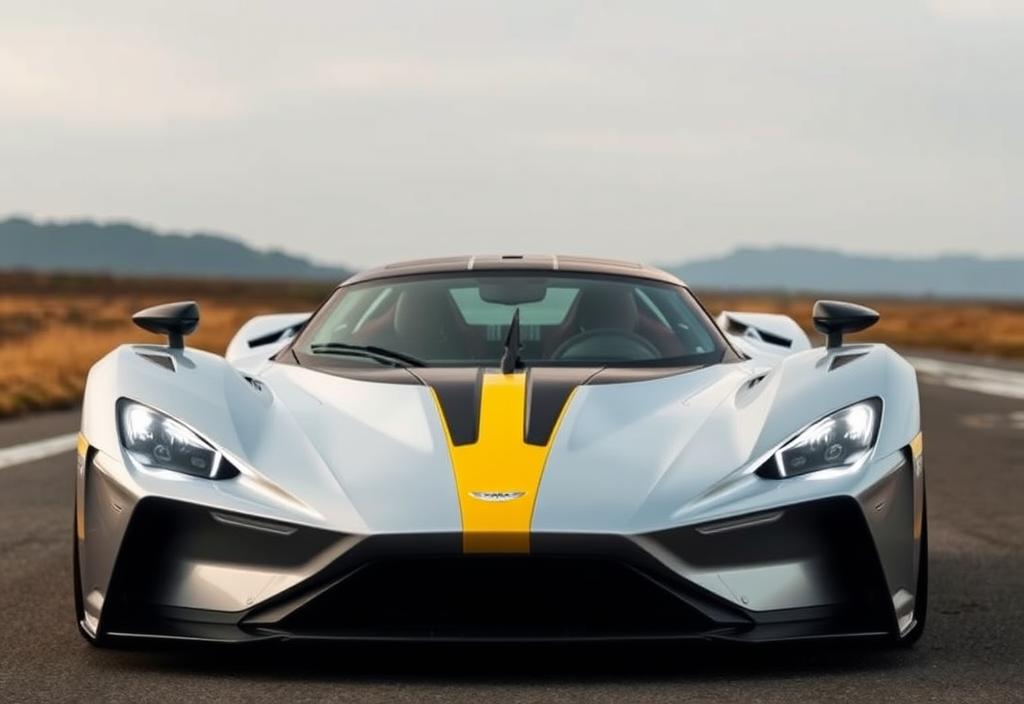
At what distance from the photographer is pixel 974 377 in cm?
2106

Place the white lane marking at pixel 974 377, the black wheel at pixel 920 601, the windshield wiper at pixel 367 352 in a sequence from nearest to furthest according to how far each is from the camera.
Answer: the black wheel at pixel 920 601 → the windshield wiper at pixel 367 352 → the white lane marking at pixel 974 377

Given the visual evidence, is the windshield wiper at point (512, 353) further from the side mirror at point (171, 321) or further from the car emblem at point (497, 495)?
the side mirror at point (171, 321)

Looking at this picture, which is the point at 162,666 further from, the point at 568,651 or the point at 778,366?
the point at 778,366

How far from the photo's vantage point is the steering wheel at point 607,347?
212 inches

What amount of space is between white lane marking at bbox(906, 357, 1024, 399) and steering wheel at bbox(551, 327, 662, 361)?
41.1 feet

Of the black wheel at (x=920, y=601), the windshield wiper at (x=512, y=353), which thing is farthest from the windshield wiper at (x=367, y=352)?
the black wheel at (x=920, y=601)

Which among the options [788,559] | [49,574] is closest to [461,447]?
[788,559]

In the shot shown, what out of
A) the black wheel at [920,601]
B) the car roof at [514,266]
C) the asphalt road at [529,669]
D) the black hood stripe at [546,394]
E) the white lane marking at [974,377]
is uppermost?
the car roof at [514,266]

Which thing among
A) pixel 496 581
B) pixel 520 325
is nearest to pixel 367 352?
pixel 520 325

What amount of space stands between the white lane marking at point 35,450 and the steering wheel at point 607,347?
19.0 feet

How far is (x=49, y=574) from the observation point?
5965 millimetres

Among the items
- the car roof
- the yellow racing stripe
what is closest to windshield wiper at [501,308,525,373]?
the yellow racing stripe

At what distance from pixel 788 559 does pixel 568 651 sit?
2.48ft

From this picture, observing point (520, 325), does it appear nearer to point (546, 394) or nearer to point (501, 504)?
point (546, 394)
